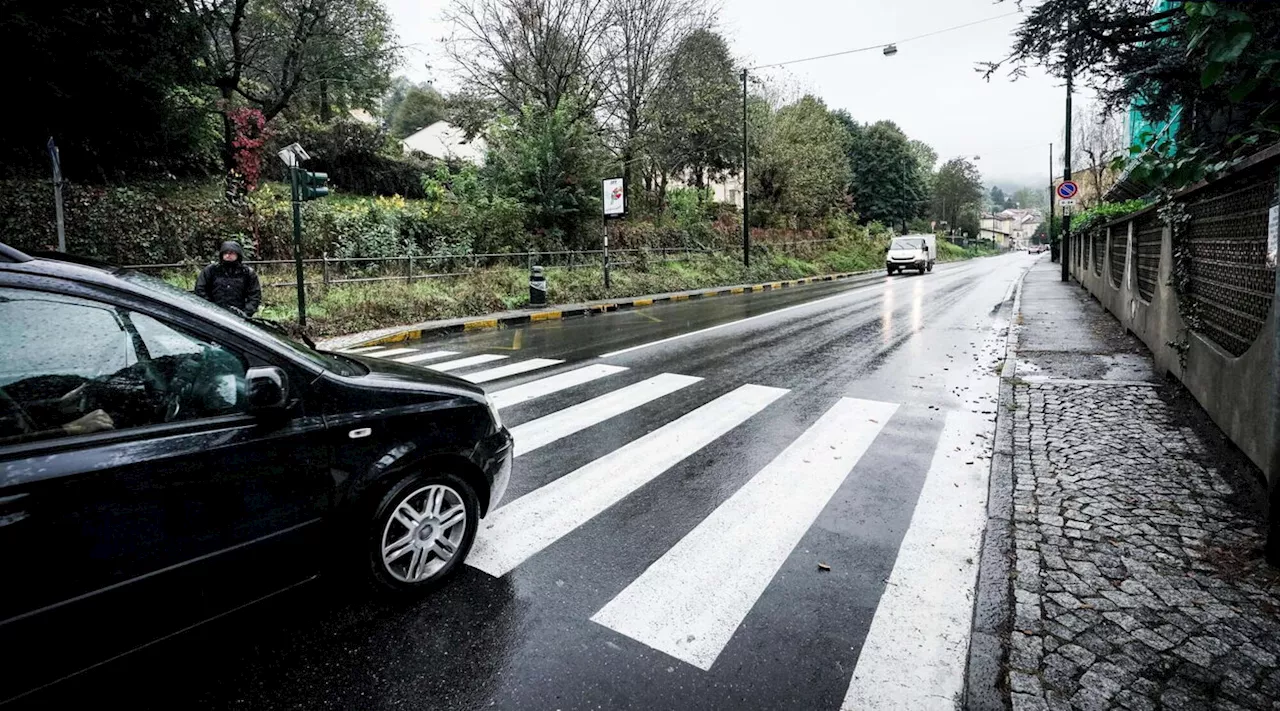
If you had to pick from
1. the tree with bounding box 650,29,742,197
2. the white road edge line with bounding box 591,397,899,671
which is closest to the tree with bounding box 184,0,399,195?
the tree with bounding box 650,29,742,197

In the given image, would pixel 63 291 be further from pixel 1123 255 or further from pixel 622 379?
pixel 1123 255

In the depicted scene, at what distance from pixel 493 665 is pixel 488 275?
54.7 feet

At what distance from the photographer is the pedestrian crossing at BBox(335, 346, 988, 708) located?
2.80 meters

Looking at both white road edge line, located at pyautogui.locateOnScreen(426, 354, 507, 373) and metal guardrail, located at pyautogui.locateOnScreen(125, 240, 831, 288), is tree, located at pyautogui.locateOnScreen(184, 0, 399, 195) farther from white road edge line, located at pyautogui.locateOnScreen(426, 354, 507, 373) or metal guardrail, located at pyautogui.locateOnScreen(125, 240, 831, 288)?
white road edge line, located at pyautogui.locateOnScreen(426, 354, 507, 373)

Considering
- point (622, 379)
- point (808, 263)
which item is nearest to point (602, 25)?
point (808, 263)

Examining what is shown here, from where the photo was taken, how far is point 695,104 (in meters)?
28.7

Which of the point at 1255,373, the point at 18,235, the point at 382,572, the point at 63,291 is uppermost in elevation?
the point at 18,235

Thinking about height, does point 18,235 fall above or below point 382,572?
above

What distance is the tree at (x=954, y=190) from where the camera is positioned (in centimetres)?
8762

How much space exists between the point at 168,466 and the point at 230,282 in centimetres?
743

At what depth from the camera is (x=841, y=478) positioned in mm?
4660

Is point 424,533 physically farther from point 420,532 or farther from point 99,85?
point 99,85

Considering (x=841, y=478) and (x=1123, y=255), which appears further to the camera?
(x=1123, y=255)

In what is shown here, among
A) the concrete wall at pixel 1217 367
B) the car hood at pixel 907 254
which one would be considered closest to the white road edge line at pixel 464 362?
the concrete wall at pixel 1217 367
